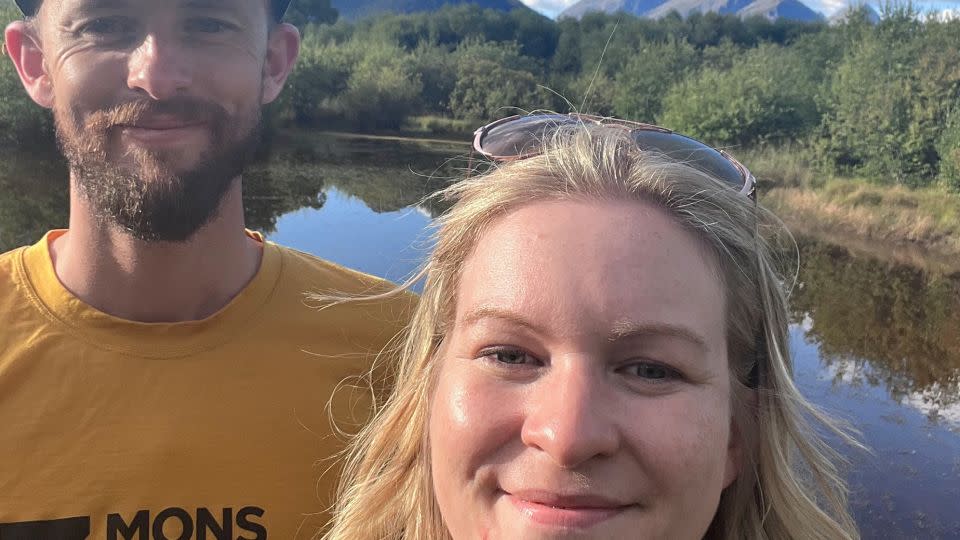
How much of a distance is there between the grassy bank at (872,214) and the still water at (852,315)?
1061 millimetres

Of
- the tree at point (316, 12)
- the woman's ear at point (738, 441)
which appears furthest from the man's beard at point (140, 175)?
the tree at point (316, 12)

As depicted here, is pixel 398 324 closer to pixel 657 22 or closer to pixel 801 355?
pixel 801 355

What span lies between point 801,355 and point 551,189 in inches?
436

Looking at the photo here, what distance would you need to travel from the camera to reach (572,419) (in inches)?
40.1

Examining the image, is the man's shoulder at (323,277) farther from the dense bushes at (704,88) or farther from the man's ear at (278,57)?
the dense bushes at (704,88)

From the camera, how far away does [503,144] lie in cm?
148

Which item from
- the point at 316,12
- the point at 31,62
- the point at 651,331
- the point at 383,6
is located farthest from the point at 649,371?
the point at 383,6

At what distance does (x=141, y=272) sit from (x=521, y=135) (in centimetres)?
90

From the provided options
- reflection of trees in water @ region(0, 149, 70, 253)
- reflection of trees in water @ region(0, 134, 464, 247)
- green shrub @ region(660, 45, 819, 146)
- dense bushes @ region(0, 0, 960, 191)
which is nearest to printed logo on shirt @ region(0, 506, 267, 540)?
reflection of trees in water @ region(0, 134, 464, 247)

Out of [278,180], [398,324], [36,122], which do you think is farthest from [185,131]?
[278,180]

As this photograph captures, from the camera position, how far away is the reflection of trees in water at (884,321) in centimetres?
1062

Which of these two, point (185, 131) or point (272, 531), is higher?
point (185, 131)

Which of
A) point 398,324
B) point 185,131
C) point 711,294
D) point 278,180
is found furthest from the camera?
point 278,180

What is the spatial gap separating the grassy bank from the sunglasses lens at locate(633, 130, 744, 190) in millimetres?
15418
